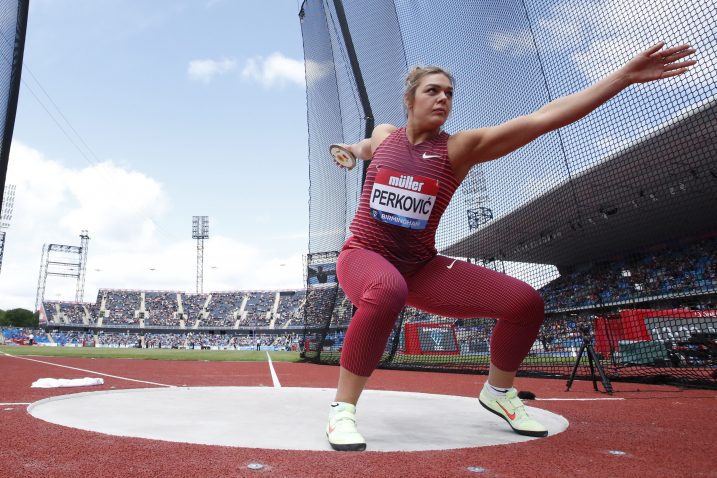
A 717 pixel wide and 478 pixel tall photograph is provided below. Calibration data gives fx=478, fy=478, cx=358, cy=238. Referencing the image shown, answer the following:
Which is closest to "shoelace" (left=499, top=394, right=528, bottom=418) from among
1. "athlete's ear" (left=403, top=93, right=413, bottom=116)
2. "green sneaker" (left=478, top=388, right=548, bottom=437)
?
"green sneaker" (left=478, top=388, right=548, bottom=437)

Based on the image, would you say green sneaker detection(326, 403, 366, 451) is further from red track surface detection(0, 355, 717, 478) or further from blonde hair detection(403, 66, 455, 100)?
blonde hair detection(403, 66, 455, 100)

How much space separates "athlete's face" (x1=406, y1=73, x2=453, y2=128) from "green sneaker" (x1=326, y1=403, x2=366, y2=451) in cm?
114

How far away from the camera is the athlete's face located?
75.0 inches

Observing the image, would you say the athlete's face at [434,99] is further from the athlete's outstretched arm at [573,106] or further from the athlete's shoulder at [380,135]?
the athlete's shoulder at [380,135]

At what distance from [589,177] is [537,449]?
32.0 ft

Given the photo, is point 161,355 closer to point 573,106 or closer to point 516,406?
point 516,406

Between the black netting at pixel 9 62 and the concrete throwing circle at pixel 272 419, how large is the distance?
4.04 m

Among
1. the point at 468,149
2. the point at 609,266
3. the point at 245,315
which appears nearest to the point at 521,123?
the point at 468,149

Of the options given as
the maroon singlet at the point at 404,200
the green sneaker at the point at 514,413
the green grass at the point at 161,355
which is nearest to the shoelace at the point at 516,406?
the green sneaker at the point at 514,413

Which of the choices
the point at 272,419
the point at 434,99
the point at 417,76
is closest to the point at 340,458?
the point at 272,419

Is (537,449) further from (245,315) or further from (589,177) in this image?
(245,315)

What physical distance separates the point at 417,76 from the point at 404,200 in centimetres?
53

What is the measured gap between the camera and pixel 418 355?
11930 mm

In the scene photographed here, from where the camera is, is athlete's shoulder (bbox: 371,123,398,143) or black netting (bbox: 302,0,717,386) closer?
athlete's shoulder (bbox: 371,123,398,143)
